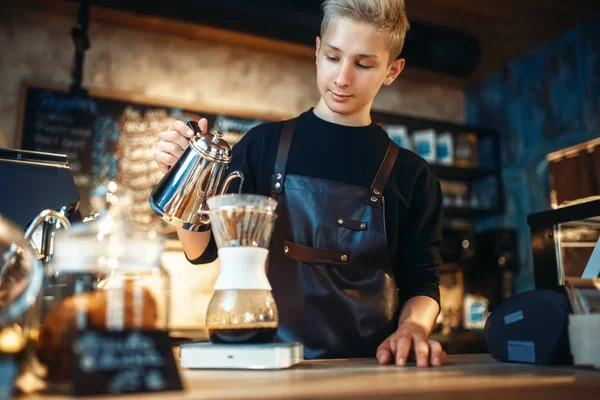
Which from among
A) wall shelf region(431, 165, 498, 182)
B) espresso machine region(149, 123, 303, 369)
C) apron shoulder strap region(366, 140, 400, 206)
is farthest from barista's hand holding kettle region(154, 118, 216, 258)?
wall shelf region(431, 165, 498, 182)

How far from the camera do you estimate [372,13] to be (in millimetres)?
1399

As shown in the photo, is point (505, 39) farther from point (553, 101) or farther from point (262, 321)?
point (262, 321)

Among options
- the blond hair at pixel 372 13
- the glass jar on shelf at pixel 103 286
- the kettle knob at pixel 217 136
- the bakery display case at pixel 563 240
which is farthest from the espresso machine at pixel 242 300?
the bakery display case at pixel 563 240

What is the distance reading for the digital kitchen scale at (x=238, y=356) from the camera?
2.72ft

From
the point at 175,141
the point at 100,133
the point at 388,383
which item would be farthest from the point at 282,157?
the point at 100,133

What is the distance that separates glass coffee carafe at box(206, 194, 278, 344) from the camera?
33.3 inches

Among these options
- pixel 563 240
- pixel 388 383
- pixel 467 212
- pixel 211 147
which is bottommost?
pixel 388 383

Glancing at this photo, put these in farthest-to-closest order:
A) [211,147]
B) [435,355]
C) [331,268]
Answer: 1. [331,268]
2. [211,147]
3. [435,355]

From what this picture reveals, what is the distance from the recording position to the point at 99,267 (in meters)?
0.70

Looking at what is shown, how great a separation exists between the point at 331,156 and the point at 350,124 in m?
0.13

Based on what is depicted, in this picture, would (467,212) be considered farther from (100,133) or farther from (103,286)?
(103,286)

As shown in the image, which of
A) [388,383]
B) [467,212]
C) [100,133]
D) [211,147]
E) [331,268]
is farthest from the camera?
[467,212]

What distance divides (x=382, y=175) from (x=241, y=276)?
2.57 ft

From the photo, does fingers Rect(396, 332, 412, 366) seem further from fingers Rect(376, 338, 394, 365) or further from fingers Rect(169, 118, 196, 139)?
fingers Rect(169, 118, 196, 139)
